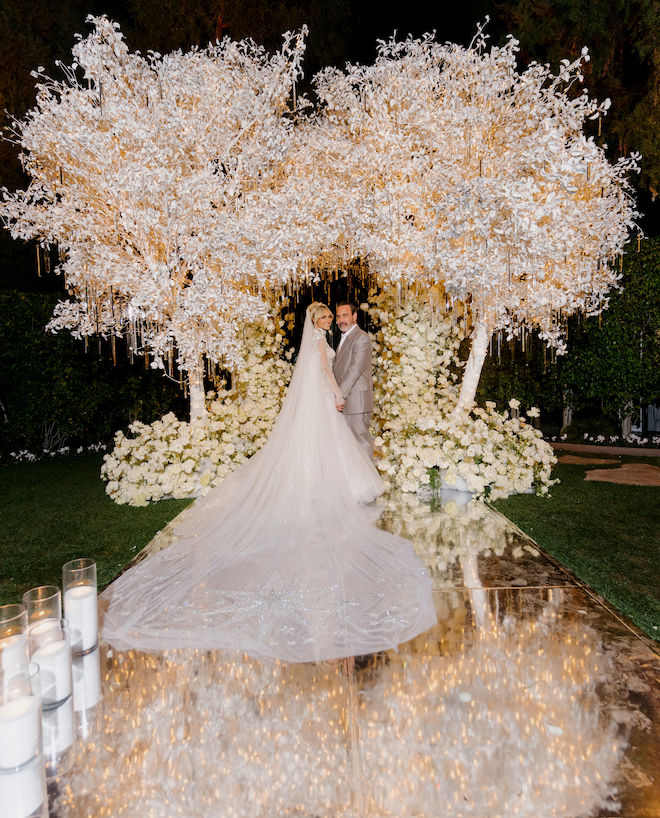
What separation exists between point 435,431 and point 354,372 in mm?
1440

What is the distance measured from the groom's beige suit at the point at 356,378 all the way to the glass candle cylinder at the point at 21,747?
5.10 meters

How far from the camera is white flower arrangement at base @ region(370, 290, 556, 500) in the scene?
21.3 ft

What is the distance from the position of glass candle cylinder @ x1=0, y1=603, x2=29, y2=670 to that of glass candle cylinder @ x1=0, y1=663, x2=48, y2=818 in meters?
0.12

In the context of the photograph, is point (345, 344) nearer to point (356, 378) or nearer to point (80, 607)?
point (356, 378)

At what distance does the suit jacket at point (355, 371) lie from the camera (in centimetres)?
659

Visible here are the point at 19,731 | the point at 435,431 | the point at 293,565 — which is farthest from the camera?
the point at 435,431

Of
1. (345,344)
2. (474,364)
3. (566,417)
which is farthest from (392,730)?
(566,417)

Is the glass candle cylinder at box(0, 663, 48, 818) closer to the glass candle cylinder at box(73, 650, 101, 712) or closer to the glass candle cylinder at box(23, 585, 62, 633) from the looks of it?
A: the glass candle cylinder at box(23, 585, 62, 633)

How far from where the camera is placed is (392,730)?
2314 millimetres

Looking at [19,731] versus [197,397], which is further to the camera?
[197,397]

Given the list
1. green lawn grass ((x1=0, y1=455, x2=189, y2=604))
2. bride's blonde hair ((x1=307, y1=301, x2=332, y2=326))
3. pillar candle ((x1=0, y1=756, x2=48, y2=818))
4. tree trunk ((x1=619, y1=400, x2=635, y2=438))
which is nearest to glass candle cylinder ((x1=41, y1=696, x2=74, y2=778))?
pillar candle ((x1=0, y1=756, x2=48, y2=818))

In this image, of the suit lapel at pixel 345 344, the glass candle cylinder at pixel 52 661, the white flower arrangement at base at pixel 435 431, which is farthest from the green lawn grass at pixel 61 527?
the white flower arrangement at base at pixel 435 431

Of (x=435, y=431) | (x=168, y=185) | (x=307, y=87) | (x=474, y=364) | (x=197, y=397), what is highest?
(x=307, y=87)

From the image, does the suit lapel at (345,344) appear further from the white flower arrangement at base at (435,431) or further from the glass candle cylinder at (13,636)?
the glass candle cylinder at (13,636)
